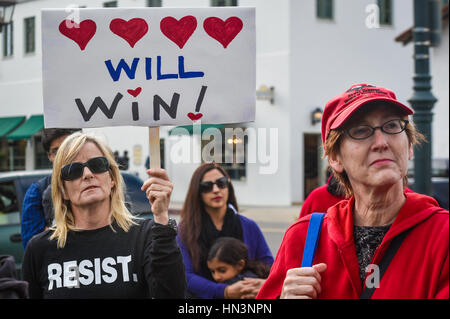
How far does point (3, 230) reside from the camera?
20.3 ft

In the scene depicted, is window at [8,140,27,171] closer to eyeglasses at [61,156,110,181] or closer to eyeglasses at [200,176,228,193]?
eyeglasses at [200,176,228,193]

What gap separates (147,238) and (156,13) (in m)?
1.01

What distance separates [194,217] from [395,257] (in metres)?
2.40

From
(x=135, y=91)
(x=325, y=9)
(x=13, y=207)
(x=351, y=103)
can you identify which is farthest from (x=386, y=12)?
(x=351, y=103)

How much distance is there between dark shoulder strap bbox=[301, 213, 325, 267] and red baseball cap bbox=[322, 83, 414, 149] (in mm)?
289

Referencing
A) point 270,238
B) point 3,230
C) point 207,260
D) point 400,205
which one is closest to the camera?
point 400,205

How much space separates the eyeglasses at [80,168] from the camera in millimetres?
2797

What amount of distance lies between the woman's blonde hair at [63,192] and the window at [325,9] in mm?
15781

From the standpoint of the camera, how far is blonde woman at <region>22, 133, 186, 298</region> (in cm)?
251

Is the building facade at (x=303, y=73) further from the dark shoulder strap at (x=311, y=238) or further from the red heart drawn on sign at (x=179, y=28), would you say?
the dark shoulder strap at (x=311, y=238)

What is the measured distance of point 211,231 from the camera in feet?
12.9

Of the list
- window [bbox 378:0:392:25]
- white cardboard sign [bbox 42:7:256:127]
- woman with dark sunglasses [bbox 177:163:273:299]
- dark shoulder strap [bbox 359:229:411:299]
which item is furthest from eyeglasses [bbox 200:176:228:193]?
window [bbox 378:0:392:25]
